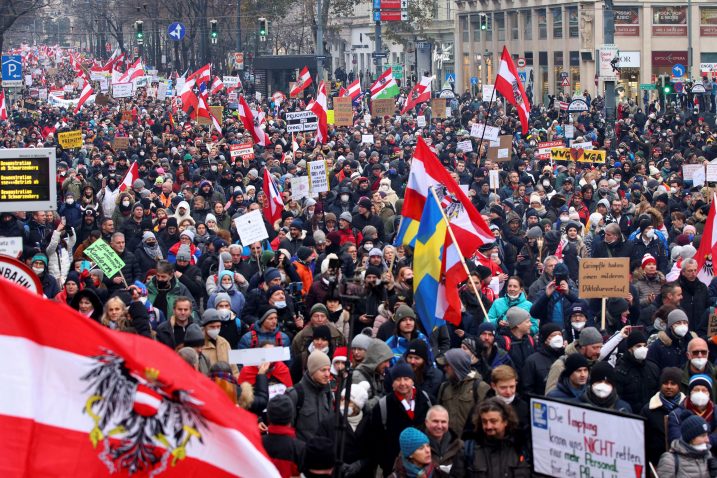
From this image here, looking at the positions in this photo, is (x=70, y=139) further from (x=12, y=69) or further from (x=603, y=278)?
(x=603, y=278)

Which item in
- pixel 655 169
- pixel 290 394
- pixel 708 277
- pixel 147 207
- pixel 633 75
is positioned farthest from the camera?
pixel 633 75

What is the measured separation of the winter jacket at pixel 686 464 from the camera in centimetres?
729

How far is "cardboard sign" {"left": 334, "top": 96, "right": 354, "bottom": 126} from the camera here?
31.0 metres

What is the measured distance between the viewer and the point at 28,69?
11050 cm

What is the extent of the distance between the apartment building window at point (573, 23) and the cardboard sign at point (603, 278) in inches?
2061

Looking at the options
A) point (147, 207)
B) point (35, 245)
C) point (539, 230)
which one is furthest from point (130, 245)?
point (539, 230)

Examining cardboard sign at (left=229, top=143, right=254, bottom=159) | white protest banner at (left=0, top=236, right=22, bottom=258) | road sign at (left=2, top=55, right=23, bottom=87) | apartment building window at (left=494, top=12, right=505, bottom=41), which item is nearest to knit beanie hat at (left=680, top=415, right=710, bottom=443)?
white protest banner at (left=0, top=236, right=22, bottom=258)

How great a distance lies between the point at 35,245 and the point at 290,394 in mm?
8146

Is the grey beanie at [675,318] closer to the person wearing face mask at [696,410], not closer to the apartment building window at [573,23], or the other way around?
the person wearing face mask at [696,410]

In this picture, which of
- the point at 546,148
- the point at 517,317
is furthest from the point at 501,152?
the point at 517,317

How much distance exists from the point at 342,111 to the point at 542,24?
1521 inches

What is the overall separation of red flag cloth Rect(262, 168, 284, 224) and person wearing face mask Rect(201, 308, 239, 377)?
712 centimetres

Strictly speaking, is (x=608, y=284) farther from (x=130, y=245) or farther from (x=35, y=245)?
(x=35, y=245)

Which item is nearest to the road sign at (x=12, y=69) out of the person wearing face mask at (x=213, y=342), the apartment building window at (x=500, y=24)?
the person wearing face mask at (x=213, y=342)
